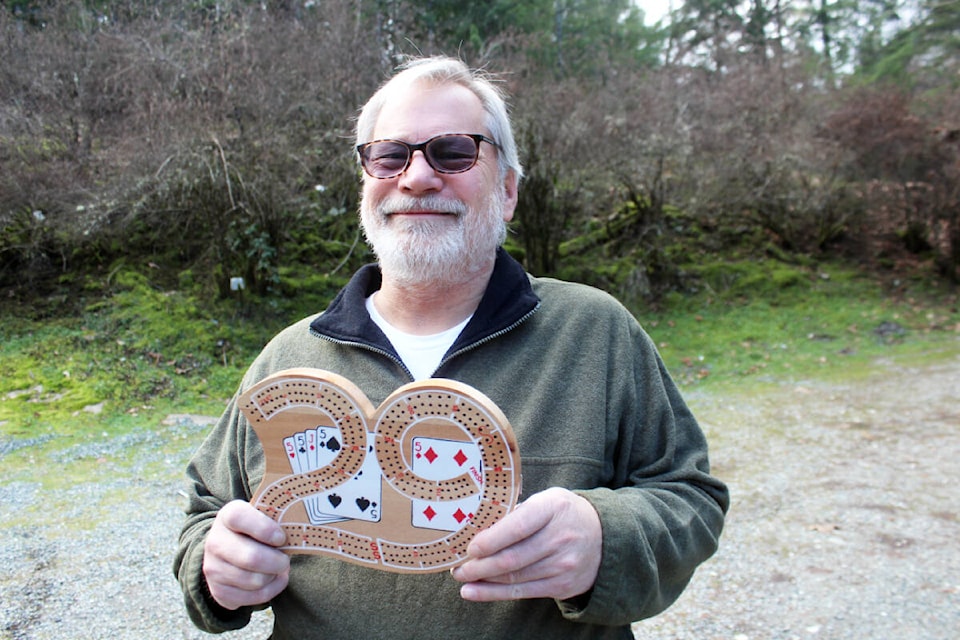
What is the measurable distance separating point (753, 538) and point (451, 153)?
3.69m

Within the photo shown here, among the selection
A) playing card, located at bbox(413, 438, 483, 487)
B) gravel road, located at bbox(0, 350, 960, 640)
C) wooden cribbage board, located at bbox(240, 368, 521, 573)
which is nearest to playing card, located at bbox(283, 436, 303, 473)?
wooden cribbage board, located at bbox(240, 368, 521, 573)

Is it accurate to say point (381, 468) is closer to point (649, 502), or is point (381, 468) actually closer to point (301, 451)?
point (301, 451)

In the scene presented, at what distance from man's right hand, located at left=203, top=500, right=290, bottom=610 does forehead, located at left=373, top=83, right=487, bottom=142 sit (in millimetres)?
958

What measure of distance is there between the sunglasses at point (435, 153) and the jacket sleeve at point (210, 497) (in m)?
0.69

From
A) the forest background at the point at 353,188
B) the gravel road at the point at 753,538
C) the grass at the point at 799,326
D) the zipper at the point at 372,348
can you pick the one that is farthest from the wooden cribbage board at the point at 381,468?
the grass at the point at 799,326

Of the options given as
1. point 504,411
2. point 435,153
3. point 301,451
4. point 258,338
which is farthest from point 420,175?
point 258,338

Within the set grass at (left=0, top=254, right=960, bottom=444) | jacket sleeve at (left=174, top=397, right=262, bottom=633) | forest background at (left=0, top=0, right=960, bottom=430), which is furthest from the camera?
forest background at (left=0, top=0, right=960, bottom=430)

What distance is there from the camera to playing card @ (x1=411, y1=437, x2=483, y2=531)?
138 cm

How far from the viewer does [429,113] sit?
177 cm

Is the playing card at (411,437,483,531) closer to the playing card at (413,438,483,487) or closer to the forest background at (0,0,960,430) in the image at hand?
the playing card at (413,438,483,487)

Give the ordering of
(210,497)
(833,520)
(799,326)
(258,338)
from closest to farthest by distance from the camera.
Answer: (210,497)
(833,520)
(258,338)
(799,326)

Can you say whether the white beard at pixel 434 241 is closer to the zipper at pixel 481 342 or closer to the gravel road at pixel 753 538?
the zipper at pixel 481 342

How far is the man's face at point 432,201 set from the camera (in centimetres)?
176

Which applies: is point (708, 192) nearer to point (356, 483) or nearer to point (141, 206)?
point (141, 206)
